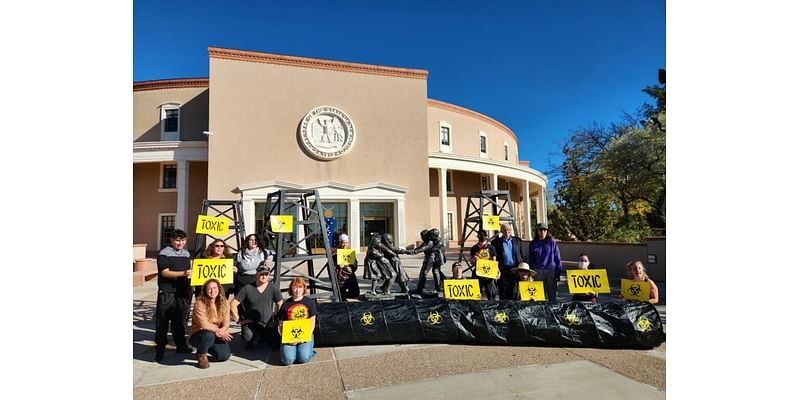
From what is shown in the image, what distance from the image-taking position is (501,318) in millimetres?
5453

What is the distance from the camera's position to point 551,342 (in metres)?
5.34

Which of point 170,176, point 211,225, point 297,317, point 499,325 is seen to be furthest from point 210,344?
point 170,176

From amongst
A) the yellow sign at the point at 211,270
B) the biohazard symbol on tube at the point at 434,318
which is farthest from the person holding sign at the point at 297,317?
the biohazard symbol on tube at the point at 434,318

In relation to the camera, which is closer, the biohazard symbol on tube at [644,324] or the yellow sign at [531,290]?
the biohazard symbol on tube at [644,324]

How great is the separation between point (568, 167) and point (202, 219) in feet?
82.7

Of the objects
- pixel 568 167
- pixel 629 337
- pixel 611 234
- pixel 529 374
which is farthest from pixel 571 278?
pixel 568 167

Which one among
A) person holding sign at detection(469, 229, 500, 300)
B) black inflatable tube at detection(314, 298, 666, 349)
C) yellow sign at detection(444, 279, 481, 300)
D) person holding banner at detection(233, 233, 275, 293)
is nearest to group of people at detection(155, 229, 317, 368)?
person holding banner at detection(233, 233, 275, 293)

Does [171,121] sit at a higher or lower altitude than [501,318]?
higher

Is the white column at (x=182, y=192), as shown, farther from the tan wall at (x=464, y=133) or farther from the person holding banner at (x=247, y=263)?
the person holding banner at (x=247, y=263)

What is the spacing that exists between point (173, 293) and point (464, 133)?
2978 centimetres

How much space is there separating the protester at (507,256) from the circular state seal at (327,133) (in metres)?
17.3

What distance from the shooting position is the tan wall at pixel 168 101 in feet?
87.2

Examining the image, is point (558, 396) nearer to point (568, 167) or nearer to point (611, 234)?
point (611, 234)

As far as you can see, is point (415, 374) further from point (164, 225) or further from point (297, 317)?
point (164, 225)
